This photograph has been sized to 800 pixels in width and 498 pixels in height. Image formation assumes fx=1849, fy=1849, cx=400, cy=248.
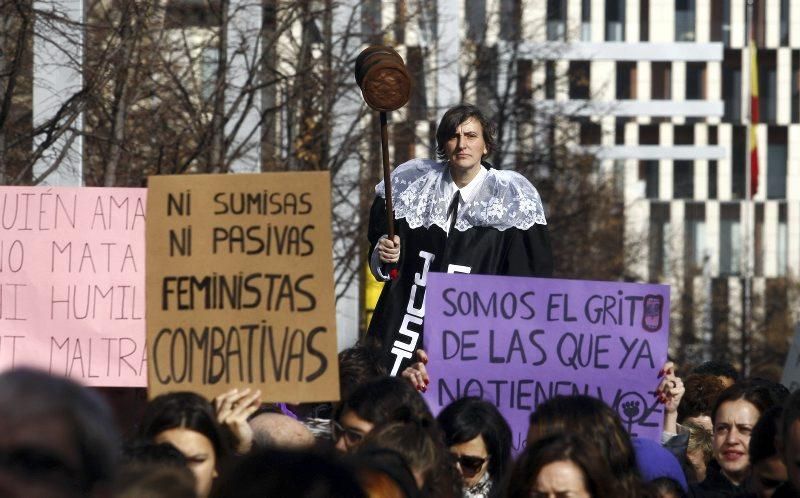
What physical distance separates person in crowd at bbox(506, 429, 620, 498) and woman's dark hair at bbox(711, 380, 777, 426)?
221 cm

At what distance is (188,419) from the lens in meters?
5.20

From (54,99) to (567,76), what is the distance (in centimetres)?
1108

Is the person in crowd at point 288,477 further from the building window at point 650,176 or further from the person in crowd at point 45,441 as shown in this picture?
the building window at point 650,176

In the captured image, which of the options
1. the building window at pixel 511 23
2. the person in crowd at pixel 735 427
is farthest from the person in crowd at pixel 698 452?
the building window at pixel 511 23

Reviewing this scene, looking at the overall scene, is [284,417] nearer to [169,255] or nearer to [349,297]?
[169,255]

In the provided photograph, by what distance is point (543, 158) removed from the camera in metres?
21.6

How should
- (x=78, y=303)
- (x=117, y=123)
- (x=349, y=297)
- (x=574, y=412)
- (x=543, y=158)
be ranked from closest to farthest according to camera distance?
(x=574, y=412) → (x=78, y=303) → (x=117, y=123) → (x=349, y=297) → (x=543, y=158)

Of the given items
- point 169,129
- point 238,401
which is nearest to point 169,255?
point 238,401

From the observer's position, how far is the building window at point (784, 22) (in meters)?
74.8

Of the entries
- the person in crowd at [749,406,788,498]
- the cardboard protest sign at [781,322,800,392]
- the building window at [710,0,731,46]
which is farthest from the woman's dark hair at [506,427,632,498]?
the building window at [710,0,731,46]

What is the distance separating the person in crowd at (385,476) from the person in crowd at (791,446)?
110 cm

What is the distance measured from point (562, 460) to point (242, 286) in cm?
155

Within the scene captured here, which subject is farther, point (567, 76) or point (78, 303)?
point (567, 76)

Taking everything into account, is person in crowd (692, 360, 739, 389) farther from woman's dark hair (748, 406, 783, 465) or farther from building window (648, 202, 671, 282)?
building window (648, 202, 671, 282)
